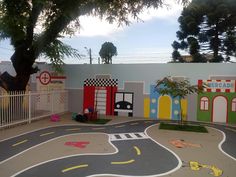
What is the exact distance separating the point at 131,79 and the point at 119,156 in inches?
282

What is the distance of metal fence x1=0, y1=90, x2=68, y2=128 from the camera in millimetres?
9492

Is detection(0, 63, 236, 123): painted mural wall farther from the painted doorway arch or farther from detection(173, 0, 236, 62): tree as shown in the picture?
detection(173, 0, 236, 62): tree

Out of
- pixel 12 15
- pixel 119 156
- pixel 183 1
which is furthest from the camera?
pixel 183 1

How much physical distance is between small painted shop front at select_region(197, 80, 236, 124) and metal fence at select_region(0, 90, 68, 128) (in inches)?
294

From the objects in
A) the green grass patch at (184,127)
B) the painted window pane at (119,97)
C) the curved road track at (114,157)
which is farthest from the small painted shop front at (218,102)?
the painted window pane at (119,97)

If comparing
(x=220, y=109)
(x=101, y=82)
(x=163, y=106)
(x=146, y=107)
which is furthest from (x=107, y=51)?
(x=220, y=109)

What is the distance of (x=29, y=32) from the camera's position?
10.8 m

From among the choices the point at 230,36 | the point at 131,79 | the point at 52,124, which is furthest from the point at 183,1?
the point at 230,36

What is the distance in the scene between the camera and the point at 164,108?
12.7m

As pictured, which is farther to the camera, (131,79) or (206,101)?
(131,79)

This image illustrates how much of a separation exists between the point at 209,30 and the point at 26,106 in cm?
1766

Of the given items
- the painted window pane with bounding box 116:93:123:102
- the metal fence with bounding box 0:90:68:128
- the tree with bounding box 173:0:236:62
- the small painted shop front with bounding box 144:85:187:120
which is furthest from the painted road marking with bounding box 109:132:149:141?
the tree with bounding box 173:0:236:62

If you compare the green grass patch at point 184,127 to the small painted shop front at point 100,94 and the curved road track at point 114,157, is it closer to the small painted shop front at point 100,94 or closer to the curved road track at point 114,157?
the curved road track at point 114,157

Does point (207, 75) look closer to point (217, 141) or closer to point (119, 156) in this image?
point (217, 141)
